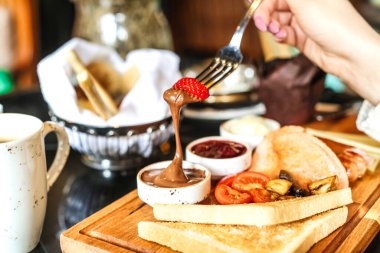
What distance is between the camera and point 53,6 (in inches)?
157

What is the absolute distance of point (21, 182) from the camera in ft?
3.62

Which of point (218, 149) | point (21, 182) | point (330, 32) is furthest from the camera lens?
point (330, 32)

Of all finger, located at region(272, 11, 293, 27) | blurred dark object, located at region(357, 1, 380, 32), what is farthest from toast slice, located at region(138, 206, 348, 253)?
blurred dark object, located at region(357, 1, 380, 32)

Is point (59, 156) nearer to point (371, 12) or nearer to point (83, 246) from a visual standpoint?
point (83, 246)

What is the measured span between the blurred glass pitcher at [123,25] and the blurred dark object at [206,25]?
72.4 inches

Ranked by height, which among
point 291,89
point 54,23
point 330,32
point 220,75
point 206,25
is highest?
point 330,32

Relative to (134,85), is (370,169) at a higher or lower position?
lower

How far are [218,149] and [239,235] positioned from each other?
15.8 inches

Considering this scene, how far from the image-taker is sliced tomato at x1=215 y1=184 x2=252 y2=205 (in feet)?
4.09

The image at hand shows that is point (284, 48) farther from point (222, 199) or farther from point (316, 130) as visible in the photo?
point (222, 199)

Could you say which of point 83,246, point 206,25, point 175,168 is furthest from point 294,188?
point 206,25

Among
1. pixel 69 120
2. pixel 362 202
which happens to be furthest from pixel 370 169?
pixel 69 120

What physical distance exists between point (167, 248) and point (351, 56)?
854 mm

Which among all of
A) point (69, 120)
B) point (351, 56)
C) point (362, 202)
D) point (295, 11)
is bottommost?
point (362, 202)
